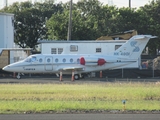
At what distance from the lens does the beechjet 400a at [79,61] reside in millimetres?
37594

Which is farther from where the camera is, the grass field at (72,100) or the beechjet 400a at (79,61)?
the beechjet 400a at (79,61)

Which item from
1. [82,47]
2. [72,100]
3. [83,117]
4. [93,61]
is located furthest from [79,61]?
[83,117]

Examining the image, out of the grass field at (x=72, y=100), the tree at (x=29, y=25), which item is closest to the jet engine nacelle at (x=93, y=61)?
the grass field at (x=72, y=100)

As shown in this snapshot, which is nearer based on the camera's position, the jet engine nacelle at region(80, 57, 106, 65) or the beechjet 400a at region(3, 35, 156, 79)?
the beechjet 400a at region(3, 35, 156, 79)

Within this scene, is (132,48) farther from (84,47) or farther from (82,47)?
(82,47)

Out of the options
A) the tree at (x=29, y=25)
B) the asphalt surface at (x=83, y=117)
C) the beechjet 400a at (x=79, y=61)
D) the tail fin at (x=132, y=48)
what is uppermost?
the tree at (x=29, y=25)

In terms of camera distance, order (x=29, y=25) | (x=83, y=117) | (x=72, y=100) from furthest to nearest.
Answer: (x=29, y=25)
(x=72, y=100)
(x=83, y=117)

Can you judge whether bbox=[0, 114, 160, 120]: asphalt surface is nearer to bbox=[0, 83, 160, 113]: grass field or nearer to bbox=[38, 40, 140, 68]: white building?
bbox=[0, 83, 160, 113]: grass field

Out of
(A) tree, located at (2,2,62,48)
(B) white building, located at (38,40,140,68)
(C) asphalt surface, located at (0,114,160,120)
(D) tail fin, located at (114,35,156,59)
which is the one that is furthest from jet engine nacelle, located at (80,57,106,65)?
(A) tree, located at (2,2,62,48)

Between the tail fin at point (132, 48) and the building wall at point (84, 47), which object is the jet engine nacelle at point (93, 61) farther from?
the building wall at point (84, 47)

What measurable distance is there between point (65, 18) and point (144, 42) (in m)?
25.8

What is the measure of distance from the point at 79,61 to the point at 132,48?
4.85 metres

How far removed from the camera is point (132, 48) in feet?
125

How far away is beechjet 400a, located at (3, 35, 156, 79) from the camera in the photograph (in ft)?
123
